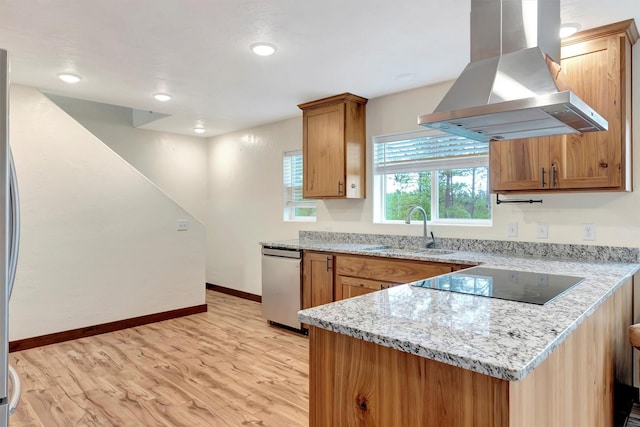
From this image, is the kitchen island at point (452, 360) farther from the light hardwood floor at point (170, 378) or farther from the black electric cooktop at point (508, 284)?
the light hardwood floor at point (170, 378)

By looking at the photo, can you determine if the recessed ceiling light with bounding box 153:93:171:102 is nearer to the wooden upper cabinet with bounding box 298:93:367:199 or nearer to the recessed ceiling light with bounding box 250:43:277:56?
the wooden upper cabinet with bounding box 298:93:367:199

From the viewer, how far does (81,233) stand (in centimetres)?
402

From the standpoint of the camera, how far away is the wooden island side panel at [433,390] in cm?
100

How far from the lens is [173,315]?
4699mm

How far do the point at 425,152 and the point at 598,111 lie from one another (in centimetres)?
149

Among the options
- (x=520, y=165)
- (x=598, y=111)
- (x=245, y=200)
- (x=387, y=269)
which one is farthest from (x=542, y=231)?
(x=245, y=200)

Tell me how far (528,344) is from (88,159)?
428 centimetres

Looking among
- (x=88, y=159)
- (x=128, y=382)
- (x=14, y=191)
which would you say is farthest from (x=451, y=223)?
(x=88, y=159)

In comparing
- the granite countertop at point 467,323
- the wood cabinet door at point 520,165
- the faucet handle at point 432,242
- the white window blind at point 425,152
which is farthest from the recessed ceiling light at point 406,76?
the granite countertop at point 467,323

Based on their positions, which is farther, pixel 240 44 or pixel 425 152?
pixel 425 152

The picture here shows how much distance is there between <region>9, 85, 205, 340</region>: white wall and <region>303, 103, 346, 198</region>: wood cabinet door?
175 cm

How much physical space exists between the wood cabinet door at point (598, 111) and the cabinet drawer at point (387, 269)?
103 centimetres

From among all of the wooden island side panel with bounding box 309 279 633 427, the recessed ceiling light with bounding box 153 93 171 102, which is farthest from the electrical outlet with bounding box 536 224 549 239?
the recessed ceiling light with bounding box 153 93 171 102

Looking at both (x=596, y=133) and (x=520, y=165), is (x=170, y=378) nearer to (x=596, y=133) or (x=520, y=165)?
(x=520, y=165)
